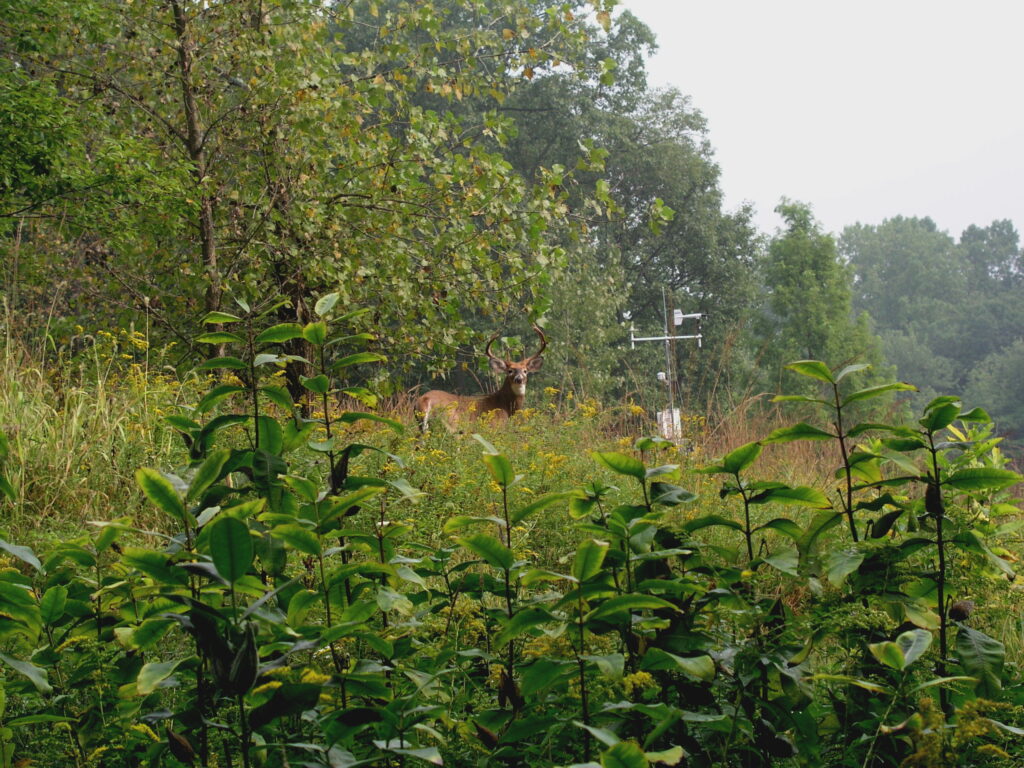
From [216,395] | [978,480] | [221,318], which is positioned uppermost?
[221,318]

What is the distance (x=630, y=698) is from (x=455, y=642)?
0.48 meters

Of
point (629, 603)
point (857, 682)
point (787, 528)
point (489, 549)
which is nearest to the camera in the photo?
point (857, 682)

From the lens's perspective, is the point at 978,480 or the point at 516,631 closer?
the point at 516,631

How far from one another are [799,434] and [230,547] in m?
0.90

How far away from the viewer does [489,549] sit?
1299mm

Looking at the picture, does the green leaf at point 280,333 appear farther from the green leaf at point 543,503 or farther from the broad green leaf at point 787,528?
the broad green leaf at point 787,528

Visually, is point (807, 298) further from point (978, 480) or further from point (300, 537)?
point (300, 537)

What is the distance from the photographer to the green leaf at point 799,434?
4.86 feet

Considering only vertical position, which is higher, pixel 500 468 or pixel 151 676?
pixel 500 468

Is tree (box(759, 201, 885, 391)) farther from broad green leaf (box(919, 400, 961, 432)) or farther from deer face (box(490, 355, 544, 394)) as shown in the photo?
broad green leaf (box(919, 400, 961, 432))

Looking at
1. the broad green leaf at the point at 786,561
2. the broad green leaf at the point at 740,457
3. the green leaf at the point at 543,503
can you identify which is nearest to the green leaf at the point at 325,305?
the green leaf at the point at 543,503

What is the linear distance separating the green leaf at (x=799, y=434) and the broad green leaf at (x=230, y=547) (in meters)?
0.79

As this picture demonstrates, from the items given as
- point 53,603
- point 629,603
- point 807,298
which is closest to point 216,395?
point 53,603

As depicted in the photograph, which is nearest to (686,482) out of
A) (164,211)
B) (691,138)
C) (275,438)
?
(275,438)
